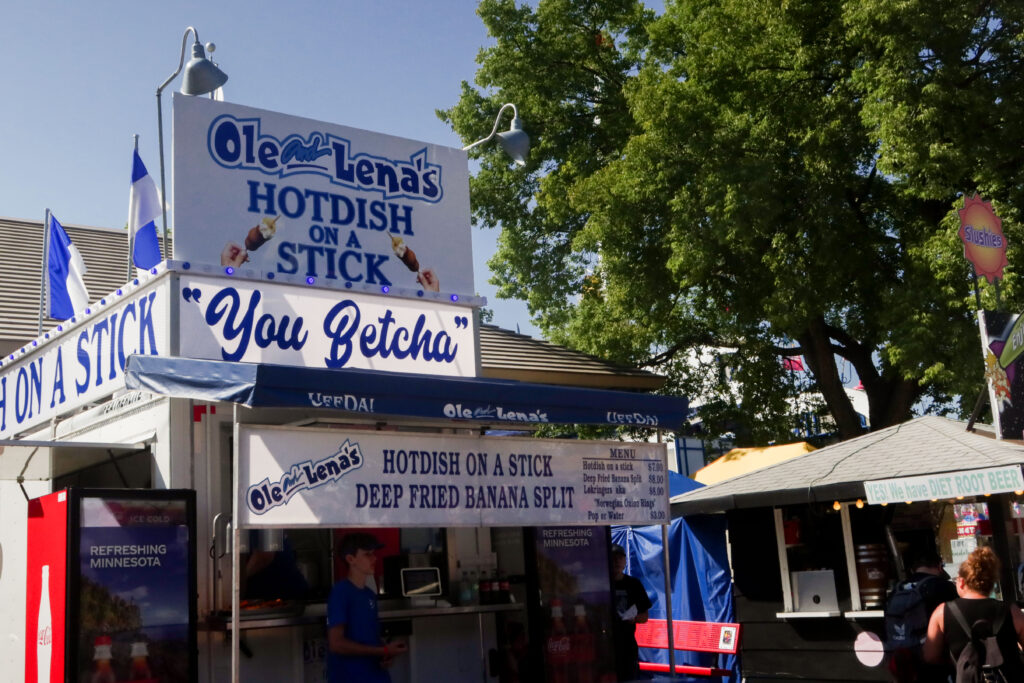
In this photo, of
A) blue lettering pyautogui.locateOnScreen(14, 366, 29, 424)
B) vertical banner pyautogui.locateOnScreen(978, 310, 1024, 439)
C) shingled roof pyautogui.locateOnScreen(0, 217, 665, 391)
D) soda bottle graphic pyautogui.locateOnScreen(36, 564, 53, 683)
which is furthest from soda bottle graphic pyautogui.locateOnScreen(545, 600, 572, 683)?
shingled roof pyautogui.locateOnScreen(0, 217, 665, 391)

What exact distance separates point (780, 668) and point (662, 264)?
374 inches

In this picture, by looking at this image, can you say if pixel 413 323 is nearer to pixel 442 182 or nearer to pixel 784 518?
pixel 442 182

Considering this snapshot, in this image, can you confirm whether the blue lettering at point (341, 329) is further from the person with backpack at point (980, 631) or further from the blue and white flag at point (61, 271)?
the person with backpack at point (980, 631)

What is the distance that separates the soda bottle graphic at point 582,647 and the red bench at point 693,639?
13.6 feet

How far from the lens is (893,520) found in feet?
40.5

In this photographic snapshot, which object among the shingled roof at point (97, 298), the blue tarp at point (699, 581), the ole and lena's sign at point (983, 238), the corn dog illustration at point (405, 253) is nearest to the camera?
the corn dog illustration at point (405, 253)

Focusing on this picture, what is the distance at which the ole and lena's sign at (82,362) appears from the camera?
7898 mm

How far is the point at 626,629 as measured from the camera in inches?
399

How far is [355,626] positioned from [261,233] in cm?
324

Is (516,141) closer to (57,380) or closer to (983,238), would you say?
(57,380)

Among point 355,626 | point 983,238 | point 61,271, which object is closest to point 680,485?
point 983,238

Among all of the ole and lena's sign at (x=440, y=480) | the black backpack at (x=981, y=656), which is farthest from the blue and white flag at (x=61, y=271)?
the black backpack at (x=981, y=656)

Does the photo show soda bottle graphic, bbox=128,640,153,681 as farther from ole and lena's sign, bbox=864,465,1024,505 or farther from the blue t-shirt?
ole and lena's sign, bbox=864,465,1024,505

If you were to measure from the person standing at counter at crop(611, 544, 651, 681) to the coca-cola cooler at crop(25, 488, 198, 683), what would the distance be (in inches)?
153
